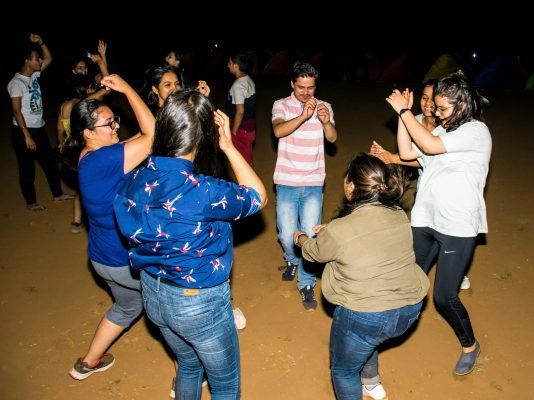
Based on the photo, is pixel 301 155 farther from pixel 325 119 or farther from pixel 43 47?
pixel 43 47

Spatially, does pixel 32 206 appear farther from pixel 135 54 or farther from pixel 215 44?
pixel 215 44

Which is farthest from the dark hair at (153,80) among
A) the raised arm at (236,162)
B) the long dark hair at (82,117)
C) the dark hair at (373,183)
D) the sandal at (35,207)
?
the sandal at (35,207)

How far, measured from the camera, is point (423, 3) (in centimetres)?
2530

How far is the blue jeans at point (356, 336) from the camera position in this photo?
101 inches

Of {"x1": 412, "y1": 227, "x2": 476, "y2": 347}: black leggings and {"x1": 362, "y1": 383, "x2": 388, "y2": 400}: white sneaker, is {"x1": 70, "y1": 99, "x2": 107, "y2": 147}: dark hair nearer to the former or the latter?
{"x1": 412, "y1": 227, "x2": 476, "y2": 347}: black leggings

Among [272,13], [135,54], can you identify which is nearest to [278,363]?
[135,54]

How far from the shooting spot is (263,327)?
13.5 ft

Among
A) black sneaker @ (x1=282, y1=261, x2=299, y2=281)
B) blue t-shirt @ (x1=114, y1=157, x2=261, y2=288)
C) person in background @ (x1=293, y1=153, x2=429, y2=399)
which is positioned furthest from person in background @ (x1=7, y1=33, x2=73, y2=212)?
person in background @ (x1=293, y1=153, x2=429, y2=399)

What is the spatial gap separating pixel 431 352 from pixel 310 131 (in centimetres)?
209

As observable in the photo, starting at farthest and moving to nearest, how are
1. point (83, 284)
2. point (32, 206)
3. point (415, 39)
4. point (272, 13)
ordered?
point (272, 13), point (415, 39), point (32, 206), point (83, 284)

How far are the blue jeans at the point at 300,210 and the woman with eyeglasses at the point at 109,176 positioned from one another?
153 centimetres

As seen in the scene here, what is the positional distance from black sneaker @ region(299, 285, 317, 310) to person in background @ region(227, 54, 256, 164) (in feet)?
6.14

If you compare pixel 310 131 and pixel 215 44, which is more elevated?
pixel 310 131

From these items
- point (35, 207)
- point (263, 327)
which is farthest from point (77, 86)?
point (263, 327)
